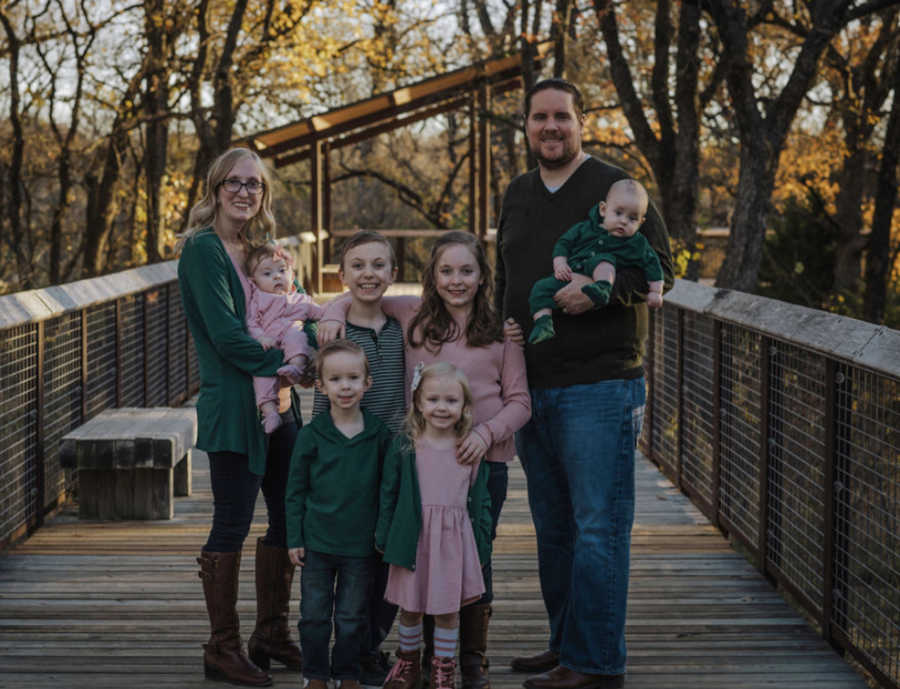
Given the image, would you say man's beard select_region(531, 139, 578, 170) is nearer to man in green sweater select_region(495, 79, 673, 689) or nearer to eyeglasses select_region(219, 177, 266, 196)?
man in green sweater select_region(495, 79, 673, 689)

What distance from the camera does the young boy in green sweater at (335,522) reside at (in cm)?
336

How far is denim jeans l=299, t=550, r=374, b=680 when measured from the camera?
11.1 feet

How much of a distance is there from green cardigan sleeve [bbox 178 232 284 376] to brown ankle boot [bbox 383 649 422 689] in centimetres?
92

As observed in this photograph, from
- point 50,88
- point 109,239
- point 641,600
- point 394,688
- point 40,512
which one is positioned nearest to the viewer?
point 394,688

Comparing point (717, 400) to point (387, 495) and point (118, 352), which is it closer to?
point (387, 495)

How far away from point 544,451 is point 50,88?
Answer: 17.1 metres

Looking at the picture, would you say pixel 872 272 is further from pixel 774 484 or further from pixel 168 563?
pixel 168 563

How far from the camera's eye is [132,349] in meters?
7.47

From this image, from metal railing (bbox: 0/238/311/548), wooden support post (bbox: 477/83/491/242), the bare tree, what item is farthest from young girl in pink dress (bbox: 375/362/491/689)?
wooden support post (bbox: 477/83/491/242)

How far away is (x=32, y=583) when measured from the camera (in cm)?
466

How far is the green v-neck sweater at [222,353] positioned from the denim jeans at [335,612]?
15.2 inches

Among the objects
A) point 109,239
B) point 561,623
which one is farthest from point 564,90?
point 109,239

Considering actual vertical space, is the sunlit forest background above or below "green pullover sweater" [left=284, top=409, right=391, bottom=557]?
above

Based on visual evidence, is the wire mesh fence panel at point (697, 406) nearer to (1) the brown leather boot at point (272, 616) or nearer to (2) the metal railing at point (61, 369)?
(1) the brown leather boot at point (272, 616)
